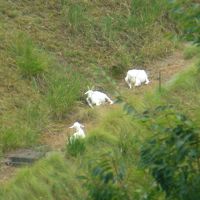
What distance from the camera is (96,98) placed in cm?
764

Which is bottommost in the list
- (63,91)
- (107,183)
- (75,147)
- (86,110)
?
(107,183)

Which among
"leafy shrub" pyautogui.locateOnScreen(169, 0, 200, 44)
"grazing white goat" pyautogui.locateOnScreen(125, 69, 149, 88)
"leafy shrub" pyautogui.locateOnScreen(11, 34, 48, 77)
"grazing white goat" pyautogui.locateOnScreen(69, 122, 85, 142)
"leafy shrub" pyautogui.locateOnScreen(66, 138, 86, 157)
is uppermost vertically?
"leafy shrub" pyautogui.locateOnScreen(11, 34, 48, 77)

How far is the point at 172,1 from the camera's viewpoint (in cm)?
450

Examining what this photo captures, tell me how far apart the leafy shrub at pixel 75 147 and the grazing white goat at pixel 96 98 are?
4.83 ft

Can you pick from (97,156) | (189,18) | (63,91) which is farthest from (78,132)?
(189,18)

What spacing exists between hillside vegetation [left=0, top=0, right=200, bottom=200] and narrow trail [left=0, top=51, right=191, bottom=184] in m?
0.04

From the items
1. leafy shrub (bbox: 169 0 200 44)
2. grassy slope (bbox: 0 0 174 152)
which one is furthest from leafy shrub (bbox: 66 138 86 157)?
leafy shrub (bbox: 169 0 200 44)

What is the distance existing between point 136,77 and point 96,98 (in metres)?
0.68

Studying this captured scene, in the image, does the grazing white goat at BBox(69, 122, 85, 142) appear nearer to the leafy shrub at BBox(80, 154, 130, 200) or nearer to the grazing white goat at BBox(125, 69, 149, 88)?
the grazing white goat at BBox(125, 69, 149, 88)

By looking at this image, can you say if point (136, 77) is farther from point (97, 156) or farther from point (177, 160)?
point (177, 160)

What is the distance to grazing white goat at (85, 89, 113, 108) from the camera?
7629mm

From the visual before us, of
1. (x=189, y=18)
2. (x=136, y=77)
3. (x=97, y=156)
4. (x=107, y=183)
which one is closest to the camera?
(x=189, y=18)

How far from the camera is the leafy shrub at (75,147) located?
6.08 metres

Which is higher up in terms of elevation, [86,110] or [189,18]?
[86,110]
